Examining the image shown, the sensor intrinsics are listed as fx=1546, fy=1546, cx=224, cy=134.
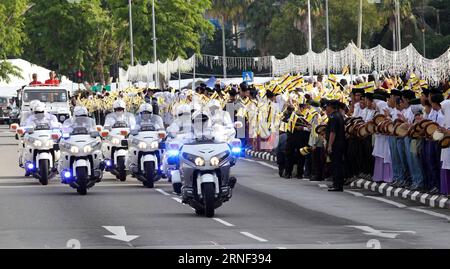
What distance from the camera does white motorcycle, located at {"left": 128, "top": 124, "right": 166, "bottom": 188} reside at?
30281 millimetres

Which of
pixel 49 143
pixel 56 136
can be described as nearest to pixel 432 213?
pixel 56 136

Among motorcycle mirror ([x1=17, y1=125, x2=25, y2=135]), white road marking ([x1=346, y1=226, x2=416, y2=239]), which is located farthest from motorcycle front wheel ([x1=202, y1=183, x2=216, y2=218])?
motorcycle mirror ([x1=17, y1=125, x2=25, y2=135])

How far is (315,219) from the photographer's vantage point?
76.5ft

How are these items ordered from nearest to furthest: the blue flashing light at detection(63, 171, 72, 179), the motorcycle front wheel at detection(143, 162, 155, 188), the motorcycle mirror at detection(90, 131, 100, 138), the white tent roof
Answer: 1. the blue flashing light at detection(63, 171, 72, 179)
2. the motorcycle mirror at detection(90, 131, 100, 138)
3. the motorcycle front wheel at detection(143, 162, 155, 188)
4. the white tent roof

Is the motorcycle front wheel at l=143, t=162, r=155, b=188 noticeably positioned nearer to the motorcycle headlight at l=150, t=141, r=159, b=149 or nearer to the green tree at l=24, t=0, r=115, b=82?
the motorcycle headlight at l=150, t=141, r=159, b=149

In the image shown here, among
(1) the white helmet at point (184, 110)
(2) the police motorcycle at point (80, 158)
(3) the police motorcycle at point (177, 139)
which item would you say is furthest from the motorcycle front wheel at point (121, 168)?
(1) the white helmet at point (184, 110)

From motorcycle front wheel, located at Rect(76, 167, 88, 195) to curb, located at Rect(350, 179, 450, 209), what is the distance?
18.0 feet

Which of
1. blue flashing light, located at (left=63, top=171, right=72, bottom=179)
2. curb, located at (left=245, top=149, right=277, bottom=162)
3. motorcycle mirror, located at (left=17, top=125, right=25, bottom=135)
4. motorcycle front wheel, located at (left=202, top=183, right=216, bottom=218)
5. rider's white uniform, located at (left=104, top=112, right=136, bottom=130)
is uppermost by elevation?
rider's white uniform, located at (left=104, top=112, right=136, bottom=130)

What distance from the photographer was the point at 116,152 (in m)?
32.5

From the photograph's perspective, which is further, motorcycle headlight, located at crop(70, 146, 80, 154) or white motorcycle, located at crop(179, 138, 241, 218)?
motorcycle headlight, located at crop(70, 146, 80, 154)
